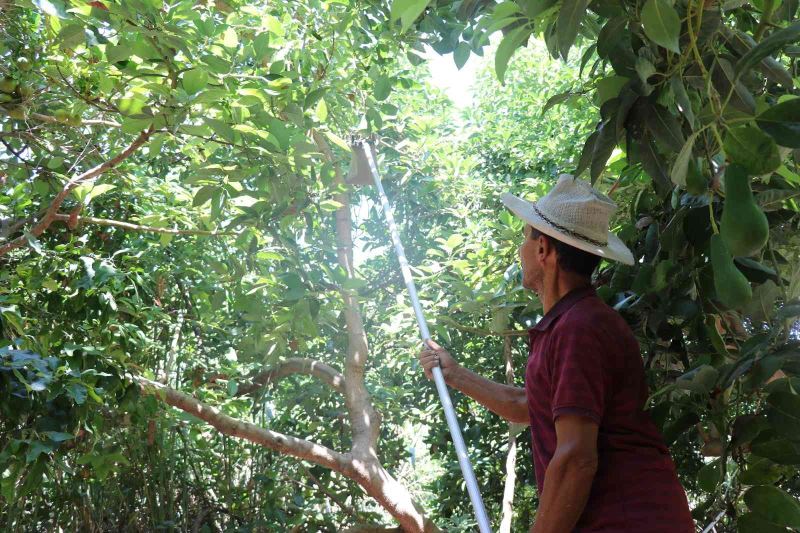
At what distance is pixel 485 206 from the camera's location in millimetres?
4188

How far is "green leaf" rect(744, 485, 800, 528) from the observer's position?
1.16m

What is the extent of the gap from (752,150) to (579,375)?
18.6 inches

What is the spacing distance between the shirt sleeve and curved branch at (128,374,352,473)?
1.87 meters

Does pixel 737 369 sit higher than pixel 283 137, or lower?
lower

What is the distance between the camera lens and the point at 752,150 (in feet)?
3.11

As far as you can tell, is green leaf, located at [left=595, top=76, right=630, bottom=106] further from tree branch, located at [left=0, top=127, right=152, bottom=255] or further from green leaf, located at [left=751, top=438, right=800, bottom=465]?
tree branch, located at [left=0, top=127, right=152, bottom=255]

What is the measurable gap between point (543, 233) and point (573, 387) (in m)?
0.37

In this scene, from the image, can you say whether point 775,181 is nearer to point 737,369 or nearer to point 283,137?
point 737,369

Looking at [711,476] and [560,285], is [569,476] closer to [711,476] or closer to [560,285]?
[711,476]

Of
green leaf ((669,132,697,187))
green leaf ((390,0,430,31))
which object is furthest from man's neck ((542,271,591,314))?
green leaf ((390,0,430,31))

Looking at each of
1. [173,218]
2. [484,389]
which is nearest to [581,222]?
[484,389]

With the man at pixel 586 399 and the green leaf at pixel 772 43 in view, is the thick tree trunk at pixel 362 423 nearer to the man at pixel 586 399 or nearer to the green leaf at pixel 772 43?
the man at pixel 586 399

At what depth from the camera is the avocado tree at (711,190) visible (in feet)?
3.17

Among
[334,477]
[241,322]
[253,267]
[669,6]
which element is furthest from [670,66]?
[334,477]
